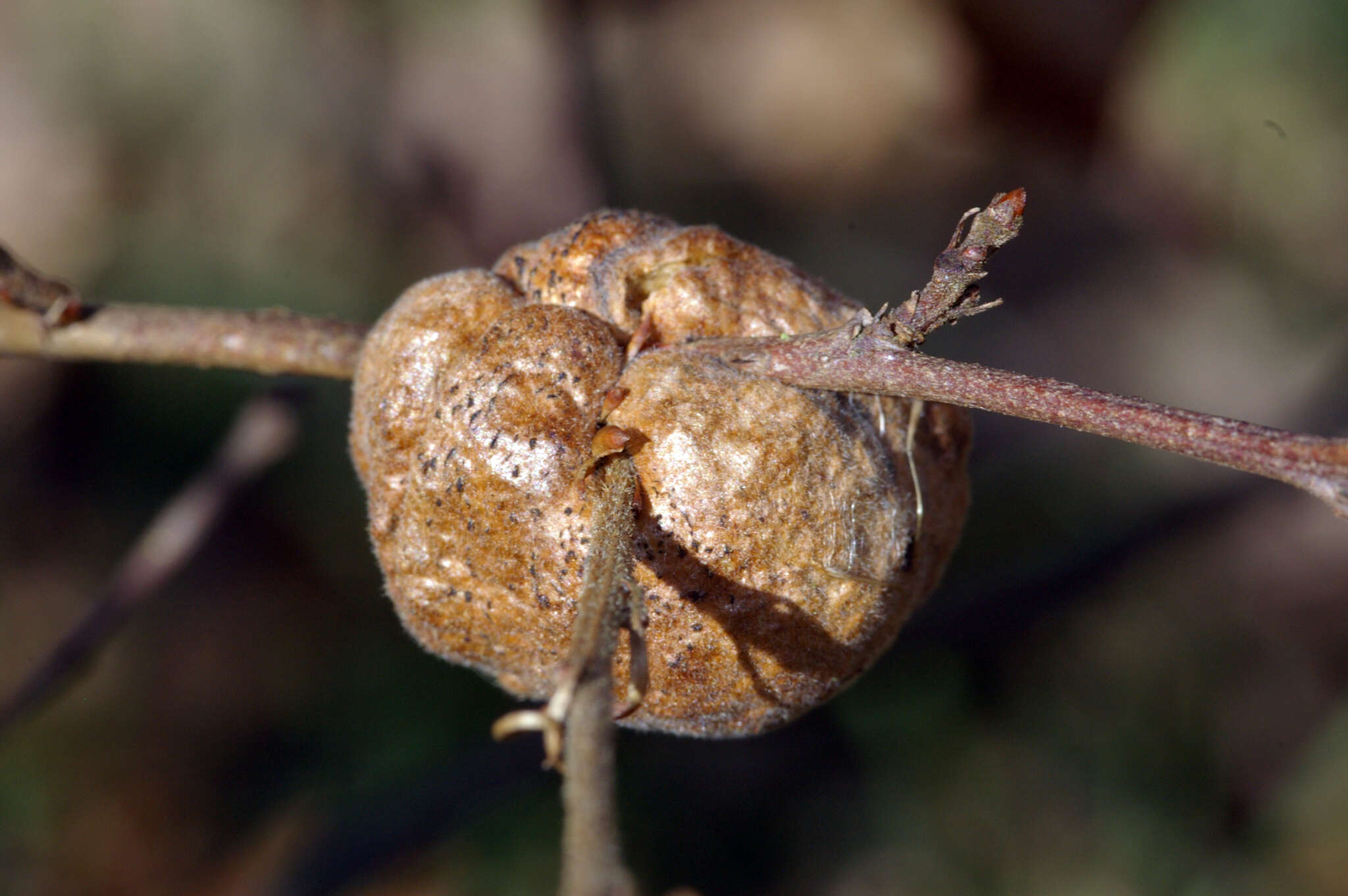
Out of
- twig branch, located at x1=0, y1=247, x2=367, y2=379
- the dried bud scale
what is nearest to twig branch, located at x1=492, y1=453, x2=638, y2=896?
the dried bud scale

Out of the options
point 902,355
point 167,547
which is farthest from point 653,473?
point 167,547

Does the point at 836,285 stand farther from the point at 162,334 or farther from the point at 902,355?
the point at 902,355

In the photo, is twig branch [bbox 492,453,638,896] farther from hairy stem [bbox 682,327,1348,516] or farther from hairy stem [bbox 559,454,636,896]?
hairy stem [bbox 682,327,1348,516]

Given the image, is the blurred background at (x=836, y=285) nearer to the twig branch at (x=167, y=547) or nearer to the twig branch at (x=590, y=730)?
the twig branch at (x=167, y=547)

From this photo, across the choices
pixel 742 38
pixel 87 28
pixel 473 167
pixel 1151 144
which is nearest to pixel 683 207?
pixel 742 38

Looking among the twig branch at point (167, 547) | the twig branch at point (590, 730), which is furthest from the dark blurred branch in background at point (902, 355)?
the twig branch at point (167, 547)

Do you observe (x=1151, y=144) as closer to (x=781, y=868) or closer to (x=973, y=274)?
(x=781, y=868)

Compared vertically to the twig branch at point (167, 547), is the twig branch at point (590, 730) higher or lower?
lower
